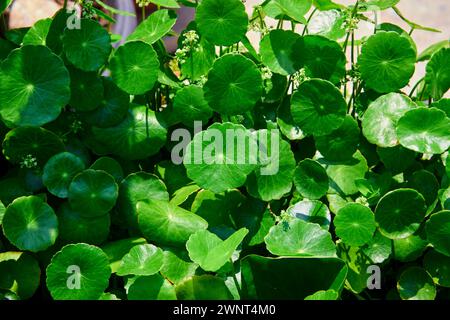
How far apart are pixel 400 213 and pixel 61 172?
63 cm

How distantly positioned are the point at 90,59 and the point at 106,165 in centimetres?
20

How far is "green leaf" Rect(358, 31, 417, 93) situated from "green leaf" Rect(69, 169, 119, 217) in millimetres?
534

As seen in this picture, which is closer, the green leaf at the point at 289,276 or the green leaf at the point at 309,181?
the green leaf at the point at 289,276

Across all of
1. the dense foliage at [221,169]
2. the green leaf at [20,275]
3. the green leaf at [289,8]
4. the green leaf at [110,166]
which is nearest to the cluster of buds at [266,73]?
the dense foliage at [221,169]

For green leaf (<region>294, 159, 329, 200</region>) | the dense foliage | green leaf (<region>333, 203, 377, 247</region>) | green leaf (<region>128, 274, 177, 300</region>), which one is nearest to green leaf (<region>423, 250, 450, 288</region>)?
the dense foliage

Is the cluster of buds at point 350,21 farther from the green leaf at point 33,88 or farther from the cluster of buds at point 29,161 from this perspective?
the cluster of buds at point 29,161

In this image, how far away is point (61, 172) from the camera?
1171mm

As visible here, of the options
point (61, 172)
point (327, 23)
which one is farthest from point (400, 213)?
point (61, 172)

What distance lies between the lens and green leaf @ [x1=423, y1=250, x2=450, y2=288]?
46.6 inches

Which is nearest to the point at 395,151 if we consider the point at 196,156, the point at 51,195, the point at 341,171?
the point at 341,171

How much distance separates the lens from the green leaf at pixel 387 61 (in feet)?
3.96

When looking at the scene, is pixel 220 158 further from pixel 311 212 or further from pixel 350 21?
pixel 350 21

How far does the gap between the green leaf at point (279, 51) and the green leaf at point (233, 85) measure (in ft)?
0.23

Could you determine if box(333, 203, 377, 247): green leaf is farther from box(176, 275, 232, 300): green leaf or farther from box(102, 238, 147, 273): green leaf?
box(102, 238, 147, 273): green leaf
